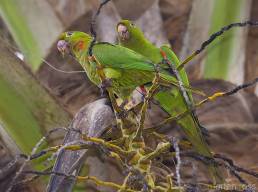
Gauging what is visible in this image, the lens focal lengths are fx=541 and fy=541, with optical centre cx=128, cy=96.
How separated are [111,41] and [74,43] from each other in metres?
0.57

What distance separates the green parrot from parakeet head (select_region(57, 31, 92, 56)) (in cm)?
28

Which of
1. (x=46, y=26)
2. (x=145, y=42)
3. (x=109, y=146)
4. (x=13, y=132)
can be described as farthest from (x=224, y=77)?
(x=109, y=146)

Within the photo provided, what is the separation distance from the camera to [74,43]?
2.31 metres

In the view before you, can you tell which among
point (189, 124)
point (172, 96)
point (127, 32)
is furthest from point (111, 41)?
point (189, 124)

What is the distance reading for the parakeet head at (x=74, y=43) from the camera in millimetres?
2283

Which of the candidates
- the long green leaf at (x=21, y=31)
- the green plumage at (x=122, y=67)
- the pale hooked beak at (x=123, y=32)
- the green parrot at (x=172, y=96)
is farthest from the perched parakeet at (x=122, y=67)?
the long green leaf at (x=21, y=31)

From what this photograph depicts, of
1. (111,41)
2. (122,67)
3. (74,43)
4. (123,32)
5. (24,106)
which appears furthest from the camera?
(111,41)

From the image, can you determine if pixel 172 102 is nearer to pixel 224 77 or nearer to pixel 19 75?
pixel 224 77

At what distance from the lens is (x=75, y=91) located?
2.46m

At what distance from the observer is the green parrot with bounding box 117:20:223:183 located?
81.0 inches

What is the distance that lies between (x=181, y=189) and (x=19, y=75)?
41.4 inches

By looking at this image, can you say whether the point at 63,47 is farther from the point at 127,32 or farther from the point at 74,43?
the point at 127,32

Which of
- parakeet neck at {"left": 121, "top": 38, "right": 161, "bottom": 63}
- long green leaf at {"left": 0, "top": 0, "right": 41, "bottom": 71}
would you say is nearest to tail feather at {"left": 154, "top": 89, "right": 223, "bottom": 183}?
parakeet neck at {"left": 121, "top": 38, "right": 161, "bottom": 63}

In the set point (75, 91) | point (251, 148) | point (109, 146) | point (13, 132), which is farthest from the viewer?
point (75, 91)
